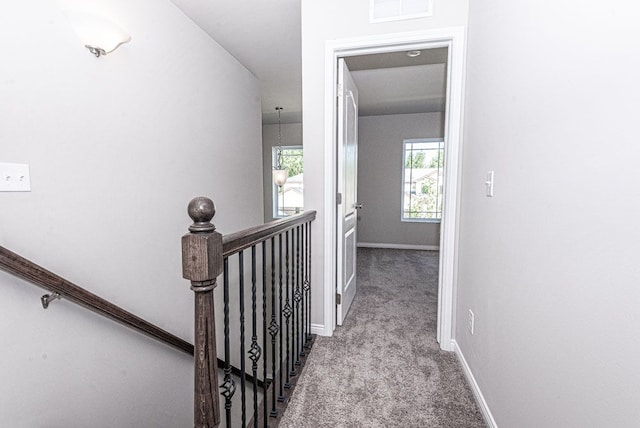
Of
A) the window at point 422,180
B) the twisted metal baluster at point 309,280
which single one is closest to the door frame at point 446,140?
the twisted metal baluster at point 309,280

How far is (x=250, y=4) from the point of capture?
2.40 m

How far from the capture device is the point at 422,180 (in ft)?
19.6

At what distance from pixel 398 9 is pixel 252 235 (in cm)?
182

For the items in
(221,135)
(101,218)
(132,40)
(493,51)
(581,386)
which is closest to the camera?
(581,386)

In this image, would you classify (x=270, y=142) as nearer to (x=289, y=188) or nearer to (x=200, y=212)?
(x=289, y=188)

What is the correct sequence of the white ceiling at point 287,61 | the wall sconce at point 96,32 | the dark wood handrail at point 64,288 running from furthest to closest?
the white ceiling at point 287,61
the wall sconce at point 96,32
the dark wood handrail at point 64,288

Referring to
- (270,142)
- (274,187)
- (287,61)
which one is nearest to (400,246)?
(274,187)

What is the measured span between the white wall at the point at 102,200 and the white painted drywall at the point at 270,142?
12.6 ft

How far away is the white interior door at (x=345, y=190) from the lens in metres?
2.35

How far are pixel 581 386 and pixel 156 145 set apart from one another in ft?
8.43

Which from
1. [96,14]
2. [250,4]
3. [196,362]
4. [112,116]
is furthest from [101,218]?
[250,4]

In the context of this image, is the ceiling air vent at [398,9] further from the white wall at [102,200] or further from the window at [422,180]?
the window at [422,180]

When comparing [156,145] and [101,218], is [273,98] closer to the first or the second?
[156,145]

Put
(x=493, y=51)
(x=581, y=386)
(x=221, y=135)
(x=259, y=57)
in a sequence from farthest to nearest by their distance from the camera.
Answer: (x=259, y=57), (x=221, y=135), (x=493, y=51), (x=581, y=386)
